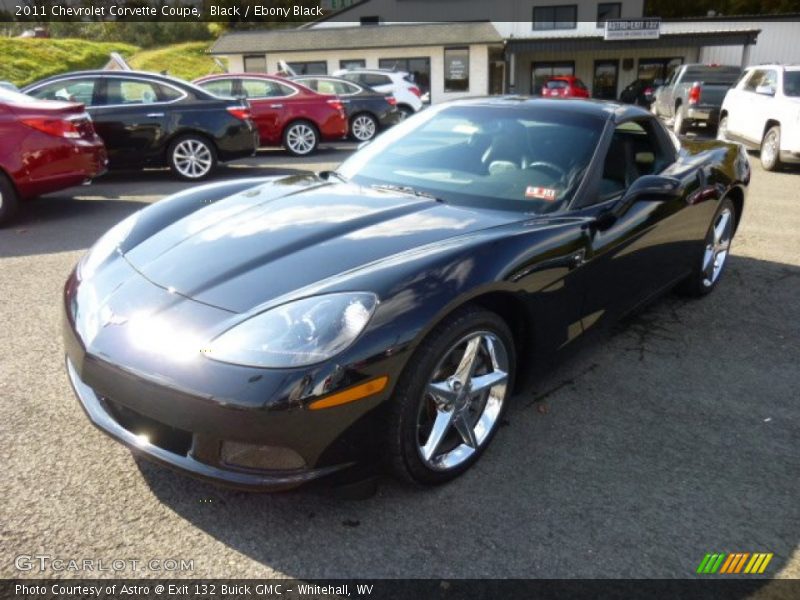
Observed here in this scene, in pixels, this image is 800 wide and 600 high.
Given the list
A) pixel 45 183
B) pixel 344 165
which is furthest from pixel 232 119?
pixel 344 165

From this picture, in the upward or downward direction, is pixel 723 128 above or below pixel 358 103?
below

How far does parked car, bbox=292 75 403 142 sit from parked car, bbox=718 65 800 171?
6.77 m

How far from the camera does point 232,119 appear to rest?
921 centimetres

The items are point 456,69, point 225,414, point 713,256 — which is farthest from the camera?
point 456,69

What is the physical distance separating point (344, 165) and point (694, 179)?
2.18 meters

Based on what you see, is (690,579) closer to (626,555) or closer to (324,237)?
(626,555)

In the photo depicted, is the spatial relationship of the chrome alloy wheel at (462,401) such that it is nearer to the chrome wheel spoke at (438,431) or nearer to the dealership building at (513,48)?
the chrome wheel spoke at (438,431)

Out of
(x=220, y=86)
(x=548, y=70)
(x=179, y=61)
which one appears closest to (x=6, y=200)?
(x=220, y=86)

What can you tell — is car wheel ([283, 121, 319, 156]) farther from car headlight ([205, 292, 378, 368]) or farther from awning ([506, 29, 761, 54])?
awning ([506, 29, 761, 54])

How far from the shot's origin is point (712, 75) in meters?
16.3

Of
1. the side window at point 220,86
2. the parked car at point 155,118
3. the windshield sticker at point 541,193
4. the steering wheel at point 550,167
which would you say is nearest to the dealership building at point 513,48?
the side window at point 220,86

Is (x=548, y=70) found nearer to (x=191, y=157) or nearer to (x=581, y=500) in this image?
(x=191, y=157)

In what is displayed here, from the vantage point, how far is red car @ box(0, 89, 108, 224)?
639 cm

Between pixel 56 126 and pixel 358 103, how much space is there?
26.1 feet
